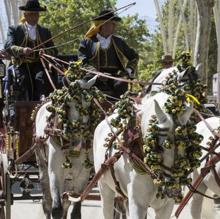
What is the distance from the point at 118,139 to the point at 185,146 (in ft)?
2.96

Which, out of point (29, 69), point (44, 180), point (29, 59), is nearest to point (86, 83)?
point (44, 180)

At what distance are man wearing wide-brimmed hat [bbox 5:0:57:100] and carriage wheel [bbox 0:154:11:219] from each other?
1.07 meters

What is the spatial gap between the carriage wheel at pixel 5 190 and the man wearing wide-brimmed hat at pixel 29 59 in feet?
3.51

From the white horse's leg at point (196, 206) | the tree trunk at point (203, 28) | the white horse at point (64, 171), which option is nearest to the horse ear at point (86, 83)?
the white horse at point (64, 171)

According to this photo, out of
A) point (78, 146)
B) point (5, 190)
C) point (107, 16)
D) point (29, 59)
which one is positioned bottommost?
point (5, 190)

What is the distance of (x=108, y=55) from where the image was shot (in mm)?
10398

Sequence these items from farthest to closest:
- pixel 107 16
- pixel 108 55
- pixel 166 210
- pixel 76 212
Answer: pixel 108 55
pixel 107 16
pixel 76 212
pixel 166 210

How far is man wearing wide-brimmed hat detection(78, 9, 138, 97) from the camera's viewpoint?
33.9ft

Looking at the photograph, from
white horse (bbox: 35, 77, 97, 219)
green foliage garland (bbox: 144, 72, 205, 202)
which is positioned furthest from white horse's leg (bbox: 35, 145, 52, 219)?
green foliage garland (bbox: 144, 72, 205, 202)

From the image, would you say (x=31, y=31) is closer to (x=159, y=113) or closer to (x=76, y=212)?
(x=76, y=212)

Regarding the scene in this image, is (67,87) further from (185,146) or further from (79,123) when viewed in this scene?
(185,146)

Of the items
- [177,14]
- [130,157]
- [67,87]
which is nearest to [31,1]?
[67,87]

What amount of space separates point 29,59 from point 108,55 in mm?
1054

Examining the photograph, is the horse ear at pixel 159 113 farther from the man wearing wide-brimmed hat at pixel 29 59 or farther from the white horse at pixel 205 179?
the man wearing wide-brimmed hat at pixel 29 59
